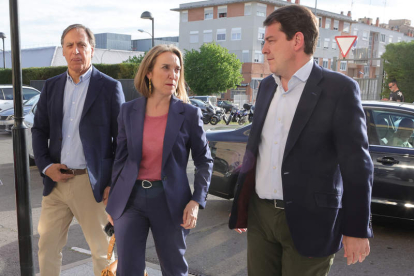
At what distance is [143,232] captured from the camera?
2482 millimetres

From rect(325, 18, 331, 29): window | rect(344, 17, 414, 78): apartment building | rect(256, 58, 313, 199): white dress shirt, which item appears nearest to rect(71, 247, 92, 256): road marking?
rect(256, 58, 313, 199): white dress shirt

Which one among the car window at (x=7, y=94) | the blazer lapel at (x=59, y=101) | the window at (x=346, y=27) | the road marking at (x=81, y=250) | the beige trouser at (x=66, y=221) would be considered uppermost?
the window at (x=346, y=27)

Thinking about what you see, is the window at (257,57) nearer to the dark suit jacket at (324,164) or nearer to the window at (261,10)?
the window at (261,10)

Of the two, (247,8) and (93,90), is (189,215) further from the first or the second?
(247,8)

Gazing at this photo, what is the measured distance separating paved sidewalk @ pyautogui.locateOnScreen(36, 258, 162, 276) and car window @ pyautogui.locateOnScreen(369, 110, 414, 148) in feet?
9.64

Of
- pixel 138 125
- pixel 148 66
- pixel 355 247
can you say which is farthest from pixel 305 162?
pixel 148 66

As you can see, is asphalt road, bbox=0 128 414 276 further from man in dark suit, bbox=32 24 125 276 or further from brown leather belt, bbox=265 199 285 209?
brown leather belt, bbox=265 199 285 209

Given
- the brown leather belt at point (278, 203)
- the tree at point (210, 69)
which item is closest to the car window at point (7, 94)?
the brown leather belt at point (278, 203)

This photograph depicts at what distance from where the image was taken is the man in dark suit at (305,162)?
1.96m

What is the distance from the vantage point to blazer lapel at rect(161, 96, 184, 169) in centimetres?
244

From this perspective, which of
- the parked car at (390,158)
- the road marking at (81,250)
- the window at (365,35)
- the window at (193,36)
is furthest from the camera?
the window at (365,35)

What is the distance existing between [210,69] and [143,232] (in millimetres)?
45097

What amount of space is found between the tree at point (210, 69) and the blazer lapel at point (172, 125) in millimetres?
44440

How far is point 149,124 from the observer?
2539mm
